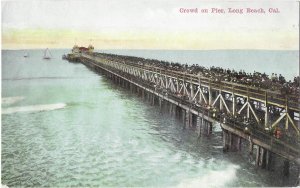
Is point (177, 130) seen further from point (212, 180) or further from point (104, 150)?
point (212, 180)

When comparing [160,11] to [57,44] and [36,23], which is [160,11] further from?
[57,44]

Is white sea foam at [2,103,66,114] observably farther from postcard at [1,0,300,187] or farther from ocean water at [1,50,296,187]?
postcard at [1,0,300,187]

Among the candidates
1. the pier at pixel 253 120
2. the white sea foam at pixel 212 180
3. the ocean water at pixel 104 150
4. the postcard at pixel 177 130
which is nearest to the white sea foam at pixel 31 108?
the ocean water at pixel 104 150

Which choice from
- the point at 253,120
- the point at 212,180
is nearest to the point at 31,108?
the point at 212,180

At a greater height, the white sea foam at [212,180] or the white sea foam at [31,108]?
the white sea foam at [31,108]

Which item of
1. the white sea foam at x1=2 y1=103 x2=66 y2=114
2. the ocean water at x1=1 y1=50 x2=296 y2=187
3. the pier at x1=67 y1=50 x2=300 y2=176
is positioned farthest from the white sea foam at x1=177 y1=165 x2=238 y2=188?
the white sea foam at x1=2 y1=103 x2=66 y2=114

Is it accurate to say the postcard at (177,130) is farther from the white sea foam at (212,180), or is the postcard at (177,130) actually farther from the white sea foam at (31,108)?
the white sea foam at (31,108)

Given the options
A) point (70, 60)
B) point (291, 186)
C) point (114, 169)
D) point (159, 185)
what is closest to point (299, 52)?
point (291, 186)
